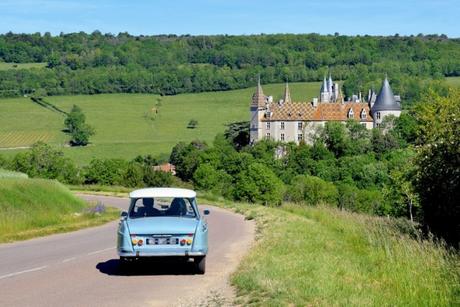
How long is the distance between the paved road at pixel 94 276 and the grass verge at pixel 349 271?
745mm

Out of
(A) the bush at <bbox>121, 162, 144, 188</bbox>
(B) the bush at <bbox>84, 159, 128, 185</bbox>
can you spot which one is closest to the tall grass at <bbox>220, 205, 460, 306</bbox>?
(A) the bush at <bbox>121, 162, 144, 188</bbox>

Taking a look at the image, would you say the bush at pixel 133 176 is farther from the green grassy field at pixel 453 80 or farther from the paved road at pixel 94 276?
the green grassy field at pixel 453 80

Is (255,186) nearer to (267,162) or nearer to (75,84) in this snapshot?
(267,162)

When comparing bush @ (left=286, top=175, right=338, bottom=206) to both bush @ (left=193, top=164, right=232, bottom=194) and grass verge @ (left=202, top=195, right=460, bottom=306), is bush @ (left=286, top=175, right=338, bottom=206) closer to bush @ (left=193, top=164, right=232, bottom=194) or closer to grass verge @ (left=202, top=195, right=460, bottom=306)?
bush @ (left=193, top=164, right=232, bottom=194)

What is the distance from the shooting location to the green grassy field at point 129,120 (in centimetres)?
12156

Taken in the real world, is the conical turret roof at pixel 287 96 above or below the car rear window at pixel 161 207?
above

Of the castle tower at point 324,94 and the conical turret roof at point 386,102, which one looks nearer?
the conical turret roof at point 386,102

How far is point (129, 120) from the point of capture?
139 m

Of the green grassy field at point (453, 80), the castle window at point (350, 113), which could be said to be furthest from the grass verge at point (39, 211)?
the green grassy field at point (453, 80)

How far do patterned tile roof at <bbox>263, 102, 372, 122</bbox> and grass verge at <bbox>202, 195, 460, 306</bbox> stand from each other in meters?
123

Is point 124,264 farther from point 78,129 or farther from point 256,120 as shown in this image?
point 256,120

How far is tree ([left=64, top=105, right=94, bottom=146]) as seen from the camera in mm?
124688

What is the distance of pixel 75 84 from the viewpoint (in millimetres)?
166250

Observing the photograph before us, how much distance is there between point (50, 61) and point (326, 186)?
118429 millimetres
